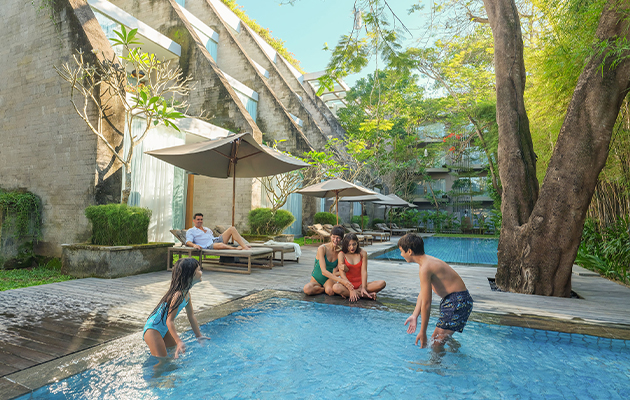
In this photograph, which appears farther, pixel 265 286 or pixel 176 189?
pixel 176 189

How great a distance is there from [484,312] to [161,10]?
14.4m

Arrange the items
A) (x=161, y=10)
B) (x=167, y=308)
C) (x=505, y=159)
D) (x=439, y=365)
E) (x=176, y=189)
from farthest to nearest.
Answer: (x=161, y=10), (x=176, y=189), (x=505, y=159), (x=439, y=365), (x=167, y=308)

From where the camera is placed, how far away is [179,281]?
7.85 feet

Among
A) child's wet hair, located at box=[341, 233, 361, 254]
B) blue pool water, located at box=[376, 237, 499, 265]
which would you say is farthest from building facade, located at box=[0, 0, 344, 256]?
blue pool water, located at box=[376, 237, 499, 265]

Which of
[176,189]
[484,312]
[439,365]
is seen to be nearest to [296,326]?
[439,365]

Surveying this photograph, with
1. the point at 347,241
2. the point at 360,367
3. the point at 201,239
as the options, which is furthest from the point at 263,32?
the point at 360,367

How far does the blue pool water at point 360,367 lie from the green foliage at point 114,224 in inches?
132

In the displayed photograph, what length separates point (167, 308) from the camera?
244 centimetres

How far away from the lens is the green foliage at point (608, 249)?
620 centimetres

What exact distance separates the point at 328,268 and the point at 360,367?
171 centimetres

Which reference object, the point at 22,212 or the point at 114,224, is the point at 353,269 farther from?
the point at 22,212

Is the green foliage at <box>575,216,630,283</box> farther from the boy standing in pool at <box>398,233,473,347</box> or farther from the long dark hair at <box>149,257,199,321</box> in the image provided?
the long dark hair at <box>149,257,199,321</box>

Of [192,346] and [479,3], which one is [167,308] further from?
[479,3]

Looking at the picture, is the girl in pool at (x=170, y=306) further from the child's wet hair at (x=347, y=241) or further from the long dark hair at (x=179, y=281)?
the child's wet hair at (x=347, y=241)
